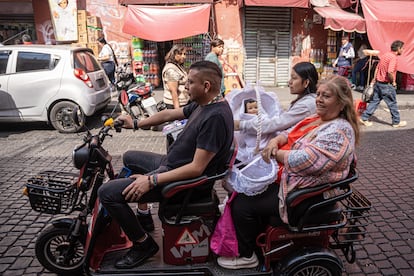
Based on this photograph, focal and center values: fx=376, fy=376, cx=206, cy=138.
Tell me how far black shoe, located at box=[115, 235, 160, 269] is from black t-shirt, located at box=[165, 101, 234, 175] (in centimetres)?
60

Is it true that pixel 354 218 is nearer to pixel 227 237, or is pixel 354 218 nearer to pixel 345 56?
pixel 227 237

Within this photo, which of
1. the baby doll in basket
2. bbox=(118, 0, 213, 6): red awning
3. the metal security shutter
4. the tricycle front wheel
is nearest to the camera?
the tricycle front wheel

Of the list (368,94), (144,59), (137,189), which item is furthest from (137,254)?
(144,59)

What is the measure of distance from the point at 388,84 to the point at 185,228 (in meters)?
6.71

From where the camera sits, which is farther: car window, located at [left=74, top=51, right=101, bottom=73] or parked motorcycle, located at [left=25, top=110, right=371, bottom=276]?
car window, located at [left=74, top=51, right=101, bottom=73]

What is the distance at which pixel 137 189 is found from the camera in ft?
8.25

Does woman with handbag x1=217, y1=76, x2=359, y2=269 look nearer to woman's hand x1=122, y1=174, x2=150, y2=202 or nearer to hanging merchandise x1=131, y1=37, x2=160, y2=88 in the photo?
woman's hand x1=122, y1=174, x2=150, y2=202

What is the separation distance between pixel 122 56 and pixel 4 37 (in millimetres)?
4209

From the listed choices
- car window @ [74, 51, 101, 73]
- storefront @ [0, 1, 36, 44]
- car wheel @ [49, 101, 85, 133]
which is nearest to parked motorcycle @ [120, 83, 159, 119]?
car window @ [74, 51, 101, 73]

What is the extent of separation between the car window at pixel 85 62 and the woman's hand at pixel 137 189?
Result: 5.59m

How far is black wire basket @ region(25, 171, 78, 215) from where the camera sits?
2.66 meters

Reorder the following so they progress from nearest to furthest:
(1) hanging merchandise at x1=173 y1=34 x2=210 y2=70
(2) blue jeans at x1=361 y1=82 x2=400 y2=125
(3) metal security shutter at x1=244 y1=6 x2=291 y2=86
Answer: (2) blue jeans at x1=361 y1=82 x2=400 y2=125, (1) hanging merchandise at x1=173 y1=34 x2=210 y2=70, (3) metal security shutter at x1=244 y1=6 x2=291 y2=86

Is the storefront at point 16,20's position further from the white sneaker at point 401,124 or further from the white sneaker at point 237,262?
the white sneaker at point 237,262

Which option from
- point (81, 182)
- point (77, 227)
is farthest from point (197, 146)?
point (77, 227)
